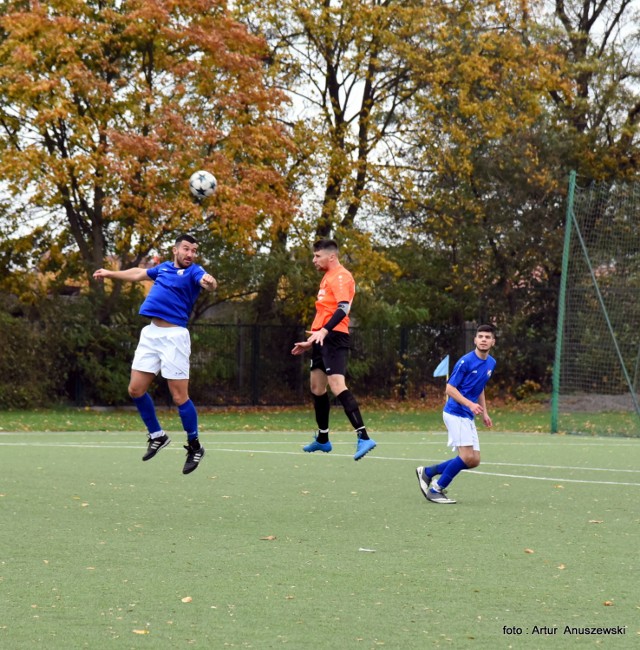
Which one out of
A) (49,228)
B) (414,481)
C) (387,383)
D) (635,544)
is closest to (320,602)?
(635,544)

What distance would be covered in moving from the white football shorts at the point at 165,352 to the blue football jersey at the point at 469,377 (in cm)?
230

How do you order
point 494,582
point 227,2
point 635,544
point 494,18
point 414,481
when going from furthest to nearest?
point 494,18, point 227,2, point 414,481, point 635,544, point 494,582

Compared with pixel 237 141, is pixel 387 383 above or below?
below

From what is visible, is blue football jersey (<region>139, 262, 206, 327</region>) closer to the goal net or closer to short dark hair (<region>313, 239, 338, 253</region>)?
short dark hair (<region>313, 239, 338, 253</region>)

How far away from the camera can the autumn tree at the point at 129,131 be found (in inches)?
989

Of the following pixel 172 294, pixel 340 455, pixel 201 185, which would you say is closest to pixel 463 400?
pixel 172 294

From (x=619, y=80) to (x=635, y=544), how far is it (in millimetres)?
29157

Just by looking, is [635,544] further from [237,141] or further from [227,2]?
[227,2]

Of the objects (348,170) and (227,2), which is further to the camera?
(348,170)

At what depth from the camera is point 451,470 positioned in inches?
406

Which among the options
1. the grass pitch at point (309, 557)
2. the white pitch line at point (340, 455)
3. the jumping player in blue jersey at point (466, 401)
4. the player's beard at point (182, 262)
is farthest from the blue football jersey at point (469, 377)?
the white pitch line at point (340, 455)

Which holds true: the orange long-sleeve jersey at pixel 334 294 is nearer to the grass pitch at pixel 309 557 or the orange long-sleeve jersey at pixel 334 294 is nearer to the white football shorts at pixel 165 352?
the grass pitch at pixel 309 557

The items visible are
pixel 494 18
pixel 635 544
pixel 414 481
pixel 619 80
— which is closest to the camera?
pixel 635 544

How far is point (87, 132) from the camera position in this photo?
25.2m
